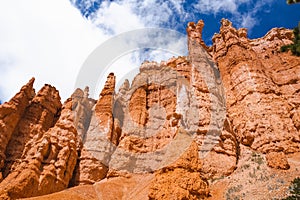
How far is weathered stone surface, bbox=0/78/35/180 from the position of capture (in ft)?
145

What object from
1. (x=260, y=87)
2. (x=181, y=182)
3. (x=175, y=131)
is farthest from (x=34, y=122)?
(x=260, y=87)

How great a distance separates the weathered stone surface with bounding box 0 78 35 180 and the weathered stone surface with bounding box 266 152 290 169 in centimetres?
3578

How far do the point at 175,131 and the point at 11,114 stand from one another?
2752 cm

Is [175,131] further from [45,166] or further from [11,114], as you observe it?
[11,114]

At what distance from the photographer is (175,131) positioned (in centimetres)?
3834

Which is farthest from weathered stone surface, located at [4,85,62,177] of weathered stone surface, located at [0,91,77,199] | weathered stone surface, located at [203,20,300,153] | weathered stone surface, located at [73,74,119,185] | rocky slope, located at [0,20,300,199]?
weathered stone surface, located at [203,20,300,153]

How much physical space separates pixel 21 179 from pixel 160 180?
741 inches

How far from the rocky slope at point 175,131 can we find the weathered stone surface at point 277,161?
4.0 inches

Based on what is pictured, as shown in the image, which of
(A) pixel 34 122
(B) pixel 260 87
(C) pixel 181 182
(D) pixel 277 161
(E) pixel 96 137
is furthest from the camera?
(A) pixel 34 122

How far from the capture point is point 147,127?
47.5 metres

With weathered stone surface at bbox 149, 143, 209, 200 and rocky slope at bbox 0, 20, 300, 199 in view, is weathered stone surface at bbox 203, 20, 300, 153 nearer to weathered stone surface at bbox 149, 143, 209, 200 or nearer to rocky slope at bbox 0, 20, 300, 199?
rocky slope at bbox 0, 20, 300, 199

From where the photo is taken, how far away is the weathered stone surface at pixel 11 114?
145ft

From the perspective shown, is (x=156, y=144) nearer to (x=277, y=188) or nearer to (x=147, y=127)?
(x=147, y=127)

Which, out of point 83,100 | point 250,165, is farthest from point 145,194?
point 83,100
